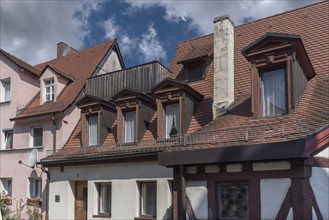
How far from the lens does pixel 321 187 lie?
9773 mm

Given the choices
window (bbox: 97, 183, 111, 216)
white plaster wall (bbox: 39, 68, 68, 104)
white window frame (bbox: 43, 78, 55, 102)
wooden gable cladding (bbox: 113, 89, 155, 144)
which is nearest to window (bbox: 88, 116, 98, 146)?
wooden gable cladding (bbox: 113, 89, 155, 144)

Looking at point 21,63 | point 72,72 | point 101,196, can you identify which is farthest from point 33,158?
point 21,63

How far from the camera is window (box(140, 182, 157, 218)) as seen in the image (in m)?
14.5

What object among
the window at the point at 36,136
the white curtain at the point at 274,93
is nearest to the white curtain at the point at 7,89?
the window at the point at 36,136

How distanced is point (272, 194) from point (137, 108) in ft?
23.4

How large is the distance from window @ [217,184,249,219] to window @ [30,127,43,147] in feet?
37.1

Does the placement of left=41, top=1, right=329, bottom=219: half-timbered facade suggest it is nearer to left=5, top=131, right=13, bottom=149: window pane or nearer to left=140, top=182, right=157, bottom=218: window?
left=140, top=182, right=157, bottom=218: window

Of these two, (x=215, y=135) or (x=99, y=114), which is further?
(x=99, y=114)

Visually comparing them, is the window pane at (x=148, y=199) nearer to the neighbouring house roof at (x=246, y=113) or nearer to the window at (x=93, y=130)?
the neighbouring house roof at (x=246, y=113)

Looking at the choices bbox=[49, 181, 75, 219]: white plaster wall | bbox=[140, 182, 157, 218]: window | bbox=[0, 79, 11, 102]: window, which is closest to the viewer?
bbox=[140, 182, 157, 218]: window

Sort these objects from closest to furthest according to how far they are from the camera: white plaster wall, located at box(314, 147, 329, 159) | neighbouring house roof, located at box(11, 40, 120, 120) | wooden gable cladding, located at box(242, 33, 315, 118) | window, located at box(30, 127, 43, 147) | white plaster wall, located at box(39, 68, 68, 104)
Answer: white plaster wall, located at box(314, 147, 329, 159)
wooden gable cladding, located at box(242, 33, 315, 118)
neighbouring house roof, located at box(11, 40, 120, 120)
window, located at box(30, 127, 43, 147)
white plaster wall, located at box(39, 68, 68, 104)

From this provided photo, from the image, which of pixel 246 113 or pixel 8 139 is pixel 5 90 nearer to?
pixel 8 139

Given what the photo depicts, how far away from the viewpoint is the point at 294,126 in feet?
32.3

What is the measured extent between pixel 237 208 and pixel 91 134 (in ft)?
27.6
